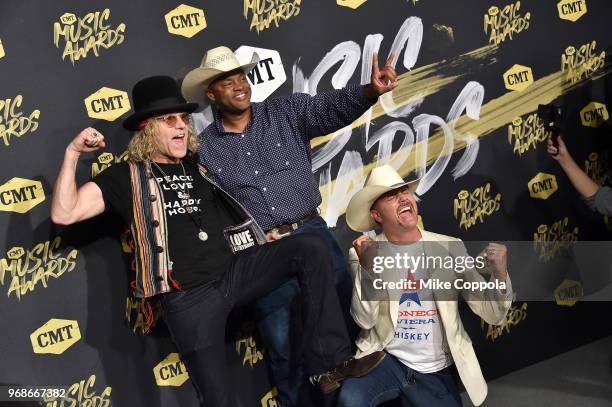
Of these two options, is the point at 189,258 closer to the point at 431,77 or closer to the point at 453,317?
the point at 453,317

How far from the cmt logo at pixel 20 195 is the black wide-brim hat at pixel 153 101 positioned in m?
0.46

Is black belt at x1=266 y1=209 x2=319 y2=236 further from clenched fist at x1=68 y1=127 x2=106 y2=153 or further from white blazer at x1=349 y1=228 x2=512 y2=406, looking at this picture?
clenched fist at x1=68 y1=127 x2=106 y2=153

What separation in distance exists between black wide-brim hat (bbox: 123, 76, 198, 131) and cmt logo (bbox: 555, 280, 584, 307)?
2.46 m

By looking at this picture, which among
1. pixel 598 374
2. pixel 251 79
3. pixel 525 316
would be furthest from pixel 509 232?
pixel 251 79

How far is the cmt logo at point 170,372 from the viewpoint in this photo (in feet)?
11.7

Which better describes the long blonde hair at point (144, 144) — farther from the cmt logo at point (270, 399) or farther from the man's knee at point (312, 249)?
the cmt logo at point (270, 399)

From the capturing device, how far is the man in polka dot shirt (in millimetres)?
3334

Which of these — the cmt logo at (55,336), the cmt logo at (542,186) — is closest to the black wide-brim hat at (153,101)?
the cmt logo at (55,336)

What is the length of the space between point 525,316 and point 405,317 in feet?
4.92

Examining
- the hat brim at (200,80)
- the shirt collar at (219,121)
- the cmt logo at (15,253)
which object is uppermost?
the hat brim at (200,80)

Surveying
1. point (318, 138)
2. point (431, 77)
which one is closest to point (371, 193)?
point (318, 138)

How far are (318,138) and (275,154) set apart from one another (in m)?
0.47

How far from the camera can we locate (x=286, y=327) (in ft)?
11.6

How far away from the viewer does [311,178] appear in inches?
137
